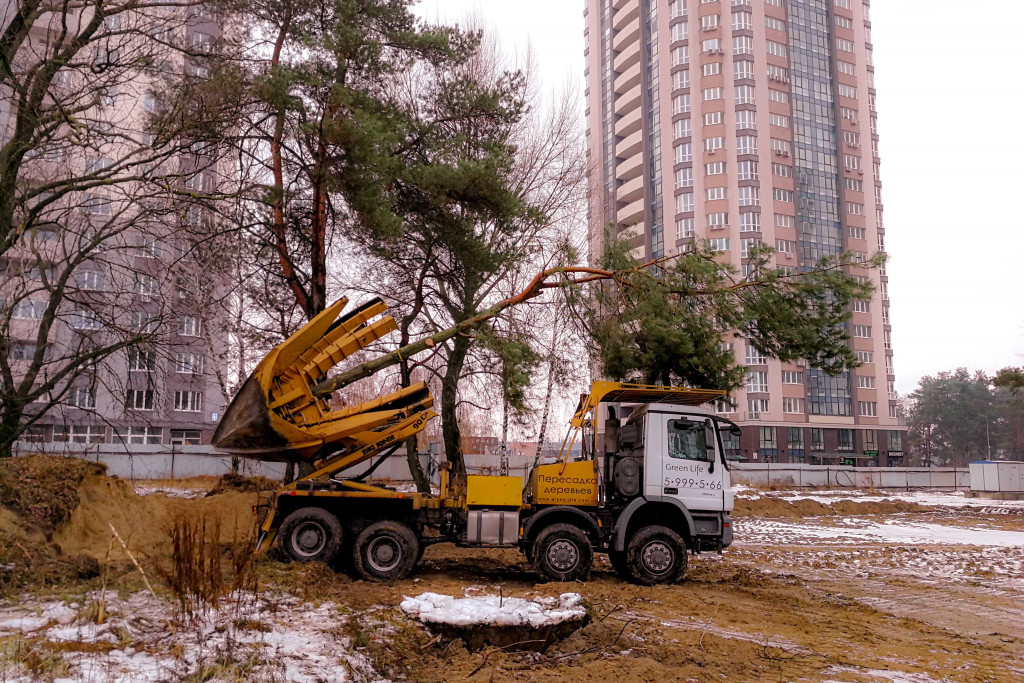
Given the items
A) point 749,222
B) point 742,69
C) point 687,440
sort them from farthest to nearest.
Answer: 1. point 742,69
2. point 749,222
3. point 687,440

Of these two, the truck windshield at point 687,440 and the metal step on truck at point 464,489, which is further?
the truck windshield at point 687,440

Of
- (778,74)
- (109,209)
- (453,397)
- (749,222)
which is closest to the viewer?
(109,209)

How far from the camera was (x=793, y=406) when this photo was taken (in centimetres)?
5856

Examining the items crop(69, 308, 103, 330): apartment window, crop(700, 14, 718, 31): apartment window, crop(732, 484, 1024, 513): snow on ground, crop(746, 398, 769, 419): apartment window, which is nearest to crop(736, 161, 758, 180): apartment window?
crop(700, 14, 718, 31): apartment window

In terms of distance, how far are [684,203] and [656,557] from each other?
173ft

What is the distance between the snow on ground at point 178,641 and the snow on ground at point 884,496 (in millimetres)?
21932

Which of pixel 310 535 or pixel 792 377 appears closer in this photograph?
pixel 310 535

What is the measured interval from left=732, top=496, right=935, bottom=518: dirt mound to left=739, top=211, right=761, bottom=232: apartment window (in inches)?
1331

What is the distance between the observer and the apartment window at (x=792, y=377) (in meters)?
58.2

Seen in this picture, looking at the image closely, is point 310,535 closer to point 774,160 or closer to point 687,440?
point 687,440

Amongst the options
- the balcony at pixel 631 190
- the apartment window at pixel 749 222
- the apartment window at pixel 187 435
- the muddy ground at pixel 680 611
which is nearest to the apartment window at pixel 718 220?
the apartment window at pixel 749 222

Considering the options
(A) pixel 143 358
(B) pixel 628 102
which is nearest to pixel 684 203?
(B) pixel 628 102

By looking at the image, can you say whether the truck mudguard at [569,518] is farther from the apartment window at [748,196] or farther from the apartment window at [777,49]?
the apartment window at [777,49]

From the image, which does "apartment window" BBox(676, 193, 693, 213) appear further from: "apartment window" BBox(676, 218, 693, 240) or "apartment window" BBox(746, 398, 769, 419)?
"apartment window" BBox(746, 398, 769, 419)
